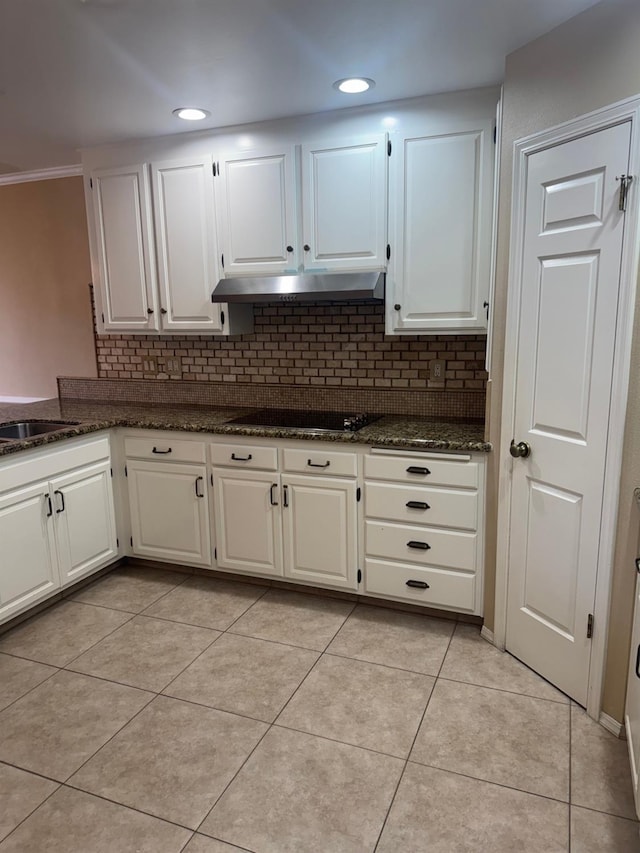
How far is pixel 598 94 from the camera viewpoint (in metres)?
1.92

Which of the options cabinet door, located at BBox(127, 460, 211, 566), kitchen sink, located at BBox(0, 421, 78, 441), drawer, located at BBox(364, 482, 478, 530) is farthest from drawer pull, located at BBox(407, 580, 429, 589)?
kitchen sink, located at BBox(0, 421, 78, 441)

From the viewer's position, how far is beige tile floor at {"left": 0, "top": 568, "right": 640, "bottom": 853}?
1.70m

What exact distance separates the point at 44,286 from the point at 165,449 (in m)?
2.28

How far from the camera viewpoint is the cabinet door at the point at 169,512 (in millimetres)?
3186

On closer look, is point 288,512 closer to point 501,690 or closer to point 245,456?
point 245,456

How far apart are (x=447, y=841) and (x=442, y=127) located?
8.91 ft

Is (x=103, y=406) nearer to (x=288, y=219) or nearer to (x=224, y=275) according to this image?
(x=224, y=275)

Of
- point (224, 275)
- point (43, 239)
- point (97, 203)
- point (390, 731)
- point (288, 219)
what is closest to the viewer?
point (390, 731)

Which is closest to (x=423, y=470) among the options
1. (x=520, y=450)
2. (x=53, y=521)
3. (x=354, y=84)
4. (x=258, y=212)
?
(x=520, y=450)

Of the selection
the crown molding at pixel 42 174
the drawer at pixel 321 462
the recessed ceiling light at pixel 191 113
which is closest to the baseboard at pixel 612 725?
the drawer at pixel 321 462

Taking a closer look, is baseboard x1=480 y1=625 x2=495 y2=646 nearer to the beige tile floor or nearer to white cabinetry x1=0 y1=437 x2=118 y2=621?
the beige tile floor

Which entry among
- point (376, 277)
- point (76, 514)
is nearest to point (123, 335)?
point (76, 514)

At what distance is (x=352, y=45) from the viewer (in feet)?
7.04

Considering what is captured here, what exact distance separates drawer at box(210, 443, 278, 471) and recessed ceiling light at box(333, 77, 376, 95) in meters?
1.65
